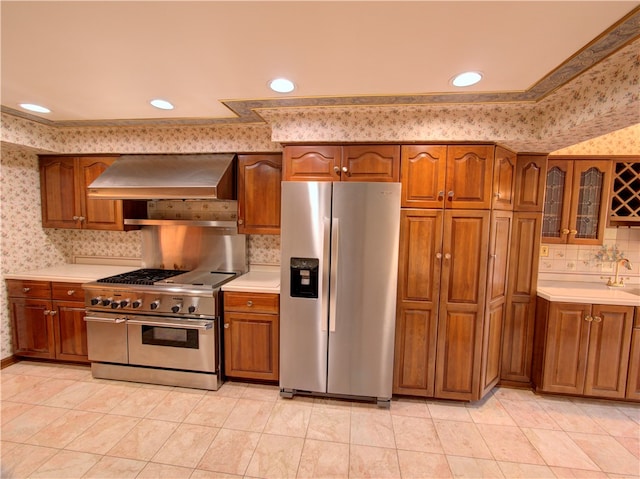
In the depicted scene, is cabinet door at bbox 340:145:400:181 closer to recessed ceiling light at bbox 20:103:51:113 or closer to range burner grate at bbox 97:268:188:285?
range burner grate at bbox 97:268:188:285

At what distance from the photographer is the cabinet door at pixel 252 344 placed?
2500 mm

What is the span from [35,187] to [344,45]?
3584 millimetres

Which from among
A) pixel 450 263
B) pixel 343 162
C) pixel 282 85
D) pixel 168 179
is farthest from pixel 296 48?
pixel 450 263

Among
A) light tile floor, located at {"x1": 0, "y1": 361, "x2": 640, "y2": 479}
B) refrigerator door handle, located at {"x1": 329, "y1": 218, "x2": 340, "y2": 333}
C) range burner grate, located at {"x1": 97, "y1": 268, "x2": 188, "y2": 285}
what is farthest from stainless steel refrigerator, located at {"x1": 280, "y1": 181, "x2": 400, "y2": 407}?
range burner grate, located at {"x1": 97, "y1": 268, "x2": 188, "y2": 285}

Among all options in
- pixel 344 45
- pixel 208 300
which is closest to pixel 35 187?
pixel 208 300

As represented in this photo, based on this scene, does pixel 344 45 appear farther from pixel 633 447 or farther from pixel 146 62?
pixel 633 447

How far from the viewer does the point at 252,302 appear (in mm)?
2490

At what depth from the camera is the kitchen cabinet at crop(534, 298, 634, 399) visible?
234 cm

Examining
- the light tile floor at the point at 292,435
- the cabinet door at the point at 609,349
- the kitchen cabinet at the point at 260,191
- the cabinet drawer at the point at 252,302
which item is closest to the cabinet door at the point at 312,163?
the kitchen cabinet at the point at 260,191

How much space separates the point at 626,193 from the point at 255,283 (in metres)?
3.51

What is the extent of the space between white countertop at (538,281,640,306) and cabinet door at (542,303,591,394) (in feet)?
0.20

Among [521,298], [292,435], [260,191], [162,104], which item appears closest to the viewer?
[292,435]

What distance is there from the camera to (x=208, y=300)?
2.45m

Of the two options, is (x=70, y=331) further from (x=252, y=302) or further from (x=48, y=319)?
(x=252, y=302)
